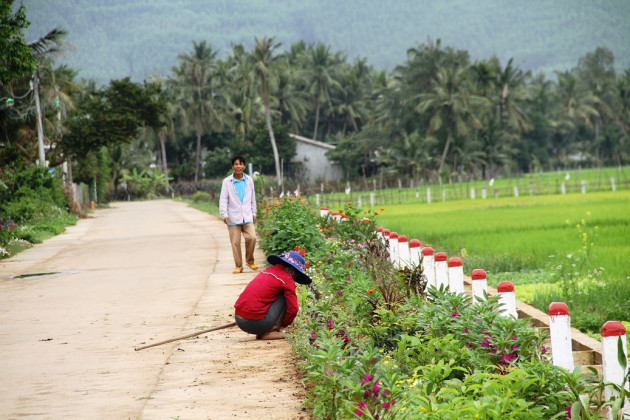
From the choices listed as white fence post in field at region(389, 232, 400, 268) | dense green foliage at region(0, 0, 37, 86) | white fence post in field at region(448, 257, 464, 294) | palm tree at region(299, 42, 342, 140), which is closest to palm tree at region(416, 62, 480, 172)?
palm tree at region(299, 42, 342, 140)

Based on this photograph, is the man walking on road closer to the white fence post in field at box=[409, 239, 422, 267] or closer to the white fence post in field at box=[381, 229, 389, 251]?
the white fence post in field at box=[381, 229, 389, 251]

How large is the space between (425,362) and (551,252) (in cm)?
922

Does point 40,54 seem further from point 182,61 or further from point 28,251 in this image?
point 182,61

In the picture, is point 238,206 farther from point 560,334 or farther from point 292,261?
point 560,334

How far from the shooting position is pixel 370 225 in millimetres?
13195

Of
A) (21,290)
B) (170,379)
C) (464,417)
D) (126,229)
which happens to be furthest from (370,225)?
(126,229)

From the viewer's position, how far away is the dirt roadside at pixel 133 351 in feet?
18.8

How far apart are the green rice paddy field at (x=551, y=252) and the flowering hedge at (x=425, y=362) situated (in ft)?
8.36

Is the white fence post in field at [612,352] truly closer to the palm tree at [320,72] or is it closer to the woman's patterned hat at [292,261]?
the woman's patterned hat at [292,261]

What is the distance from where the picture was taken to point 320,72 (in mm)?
78938

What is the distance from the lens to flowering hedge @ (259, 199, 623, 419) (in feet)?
14.0

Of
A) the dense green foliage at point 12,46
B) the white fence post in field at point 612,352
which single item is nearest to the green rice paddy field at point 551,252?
the white fence post in field at point 612,352

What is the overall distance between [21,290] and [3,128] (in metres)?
23.8

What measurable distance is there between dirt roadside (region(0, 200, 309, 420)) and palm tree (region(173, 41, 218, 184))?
55.8 metres
